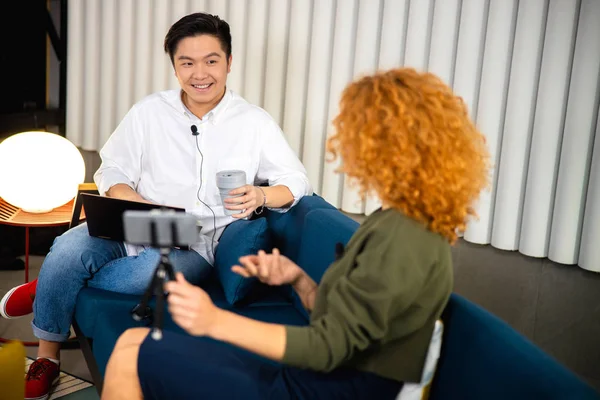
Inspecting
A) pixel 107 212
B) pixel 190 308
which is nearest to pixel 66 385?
pixel 107 212

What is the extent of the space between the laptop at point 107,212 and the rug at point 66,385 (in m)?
0.57

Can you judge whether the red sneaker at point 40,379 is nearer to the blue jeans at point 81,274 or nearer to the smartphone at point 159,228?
the blue jeans at point 81,274

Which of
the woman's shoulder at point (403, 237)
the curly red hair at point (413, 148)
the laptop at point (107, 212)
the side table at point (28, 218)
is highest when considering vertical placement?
the curly red hair at point (413, 148)

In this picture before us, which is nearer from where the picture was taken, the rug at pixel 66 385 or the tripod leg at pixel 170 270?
the tripod leg at pixel 170 270

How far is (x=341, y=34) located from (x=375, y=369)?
196 centimetres

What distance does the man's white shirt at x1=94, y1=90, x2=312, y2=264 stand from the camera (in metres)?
2.62

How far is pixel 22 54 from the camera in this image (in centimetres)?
392

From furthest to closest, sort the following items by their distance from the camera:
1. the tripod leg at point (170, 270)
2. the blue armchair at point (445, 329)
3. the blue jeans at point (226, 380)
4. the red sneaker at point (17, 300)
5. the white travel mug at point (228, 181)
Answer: the red sneaker at point (17, 300) < the white travel mug at point (228, 181) < the blue jeans at point (226, 380) < the tripod leg at point (170, 270) < the blue armchair at point (445, 329)

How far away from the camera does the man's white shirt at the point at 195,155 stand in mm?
2619

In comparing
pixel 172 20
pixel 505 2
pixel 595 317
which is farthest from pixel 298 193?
pixel 172 20

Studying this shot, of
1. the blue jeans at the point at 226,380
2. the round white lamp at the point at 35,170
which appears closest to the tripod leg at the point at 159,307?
the blue jeans at the point at 226,380

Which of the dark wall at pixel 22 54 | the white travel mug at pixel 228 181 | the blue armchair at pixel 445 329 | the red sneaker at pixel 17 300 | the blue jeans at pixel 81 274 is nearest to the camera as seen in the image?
the blue armchair at pixel 445 329

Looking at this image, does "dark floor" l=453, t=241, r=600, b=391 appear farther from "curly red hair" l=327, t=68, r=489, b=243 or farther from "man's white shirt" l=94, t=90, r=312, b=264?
"curly red hair" l=327, t=68, r=489, b=243

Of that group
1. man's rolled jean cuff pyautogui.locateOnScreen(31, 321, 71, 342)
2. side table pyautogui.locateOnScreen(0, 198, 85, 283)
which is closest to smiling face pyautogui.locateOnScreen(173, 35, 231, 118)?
side table pyautogui.locateOnScreen(0, 198, 85, 283)
